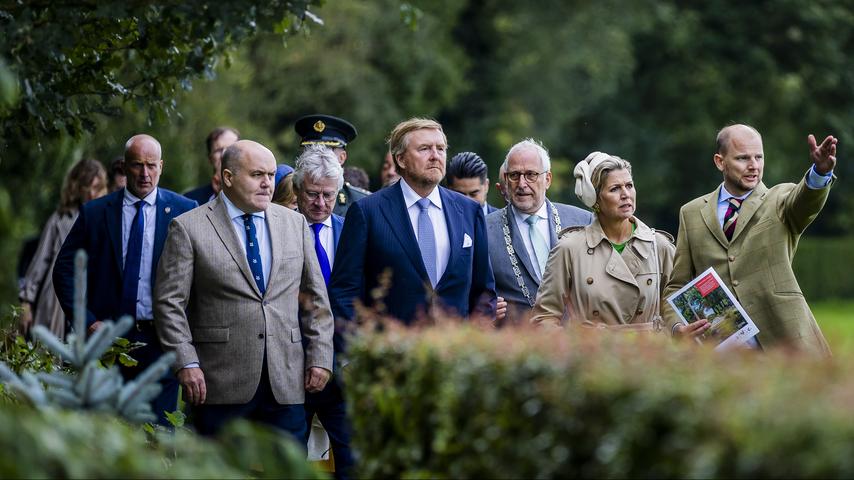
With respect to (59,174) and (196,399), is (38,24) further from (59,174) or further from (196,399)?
(59,174)

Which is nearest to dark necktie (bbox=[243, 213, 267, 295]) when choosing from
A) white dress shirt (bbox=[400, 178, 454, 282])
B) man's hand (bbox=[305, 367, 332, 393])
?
man's hand (bbox=[305, 367, 332, 393])

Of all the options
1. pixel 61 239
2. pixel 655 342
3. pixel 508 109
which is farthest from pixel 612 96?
pixel 655 342

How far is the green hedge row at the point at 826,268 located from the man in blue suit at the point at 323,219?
34.1m

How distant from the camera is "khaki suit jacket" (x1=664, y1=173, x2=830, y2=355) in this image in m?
8.09

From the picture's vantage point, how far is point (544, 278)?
317 inches

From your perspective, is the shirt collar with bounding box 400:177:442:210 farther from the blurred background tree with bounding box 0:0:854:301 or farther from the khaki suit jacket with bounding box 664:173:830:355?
the blurred background tree with bounding box 0:0:854:301

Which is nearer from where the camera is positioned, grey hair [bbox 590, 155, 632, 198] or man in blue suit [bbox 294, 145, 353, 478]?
grey hair [bbox 590, 155, 632, 198]

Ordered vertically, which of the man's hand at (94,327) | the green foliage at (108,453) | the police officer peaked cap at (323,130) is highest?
the police officer peaked cap at (323,130)

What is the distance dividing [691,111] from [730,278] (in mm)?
35455

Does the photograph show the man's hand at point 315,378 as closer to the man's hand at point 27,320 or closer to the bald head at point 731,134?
the bald head at point 731,134

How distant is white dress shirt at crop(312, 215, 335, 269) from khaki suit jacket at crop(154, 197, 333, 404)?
3.44 feet

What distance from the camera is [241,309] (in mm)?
7703

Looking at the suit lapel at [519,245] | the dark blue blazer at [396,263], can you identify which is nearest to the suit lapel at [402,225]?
the dark blue blazer at [396,263]

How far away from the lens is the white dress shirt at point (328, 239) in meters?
8.95
